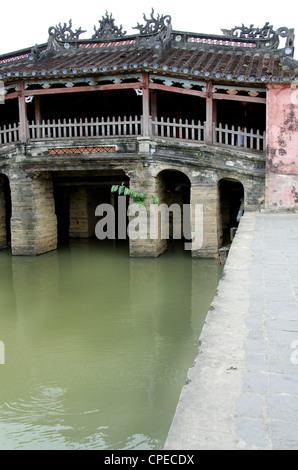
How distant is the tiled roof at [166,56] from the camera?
12.0 meters

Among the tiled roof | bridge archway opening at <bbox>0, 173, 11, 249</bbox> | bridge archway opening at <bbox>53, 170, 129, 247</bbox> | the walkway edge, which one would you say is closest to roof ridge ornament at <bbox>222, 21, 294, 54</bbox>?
the tiled roof

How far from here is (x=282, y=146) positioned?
37.7 feet

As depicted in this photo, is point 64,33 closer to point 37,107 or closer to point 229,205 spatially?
point 37,107

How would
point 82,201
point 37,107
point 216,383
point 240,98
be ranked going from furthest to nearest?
point 82,201, point 37,107, point 240,98, point 216,383

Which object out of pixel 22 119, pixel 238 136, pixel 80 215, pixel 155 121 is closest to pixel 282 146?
pixel 238 136

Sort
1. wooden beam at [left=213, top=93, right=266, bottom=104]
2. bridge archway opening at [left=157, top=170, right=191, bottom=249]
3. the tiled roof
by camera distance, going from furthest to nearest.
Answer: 1. bridge archway opening at [left=157, top=170, right=191, bottom=249]
2. the tiled roof
3. wooden beam at [left=213, top=93, right=266, bottom=104]

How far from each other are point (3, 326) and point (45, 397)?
3.03 meters

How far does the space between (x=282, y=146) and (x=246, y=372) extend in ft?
30.6

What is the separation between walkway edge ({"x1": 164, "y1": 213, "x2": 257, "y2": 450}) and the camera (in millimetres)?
2381

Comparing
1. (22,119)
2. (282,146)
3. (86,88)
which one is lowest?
(282,146)

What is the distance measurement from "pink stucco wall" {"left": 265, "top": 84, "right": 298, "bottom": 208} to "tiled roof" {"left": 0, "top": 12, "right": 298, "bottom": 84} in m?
0.42

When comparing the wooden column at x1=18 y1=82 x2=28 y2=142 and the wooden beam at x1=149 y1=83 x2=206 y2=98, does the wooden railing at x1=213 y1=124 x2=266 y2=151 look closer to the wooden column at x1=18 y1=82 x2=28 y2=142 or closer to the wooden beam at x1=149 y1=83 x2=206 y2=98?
the wooden beam at x1=149 y1=83 x2=206 y2=98

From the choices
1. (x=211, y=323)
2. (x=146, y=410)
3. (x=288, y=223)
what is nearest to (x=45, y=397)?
(x=146, y=410)
